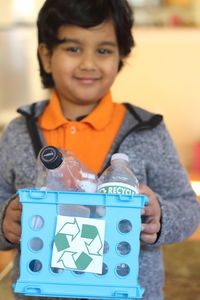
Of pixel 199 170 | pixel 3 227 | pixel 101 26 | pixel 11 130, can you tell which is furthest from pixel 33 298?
pixel 199 170

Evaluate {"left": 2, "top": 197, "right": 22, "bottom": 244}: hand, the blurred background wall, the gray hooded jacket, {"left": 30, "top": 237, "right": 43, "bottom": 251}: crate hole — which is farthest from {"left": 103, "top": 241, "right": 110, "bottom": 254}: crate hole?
the blurred background wall

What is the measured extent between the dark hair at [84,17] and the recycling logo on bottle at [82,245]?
56 centimetres

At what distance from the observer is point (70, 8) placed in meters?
1.25

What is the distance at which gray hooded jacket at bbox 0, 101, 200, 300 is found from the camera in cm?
124

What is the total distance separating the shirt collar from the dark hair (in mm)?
142

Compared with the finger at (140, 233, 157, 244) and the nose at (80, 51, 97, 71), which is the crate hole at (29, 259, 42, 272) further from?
the nose at (80, 51, 97, 71)

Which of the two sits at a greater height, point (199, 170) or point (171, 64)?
point (171, 64)

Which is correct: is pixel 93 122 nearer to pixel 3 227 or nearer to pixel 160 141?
pixel 160 141

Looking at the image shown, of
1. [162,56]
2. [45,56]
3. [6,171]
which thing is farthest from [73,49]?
[162,56]

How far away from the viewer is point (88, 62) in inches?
48.1

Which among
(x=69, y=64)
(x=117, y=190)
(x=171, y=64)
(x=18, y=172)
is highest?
(x=171, y=64)

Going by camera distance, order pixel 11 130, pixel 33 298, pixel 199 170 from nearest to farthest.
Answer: pixel 33 298
pixel 11 130
pixel 199 170

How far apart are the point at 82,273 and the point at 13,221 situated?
276 millimetres

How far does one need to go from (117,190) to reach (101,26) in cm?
53
